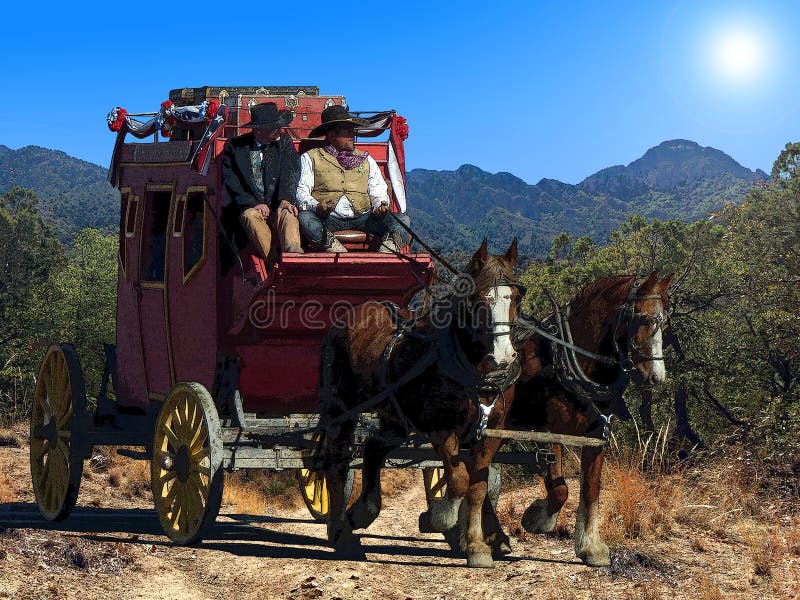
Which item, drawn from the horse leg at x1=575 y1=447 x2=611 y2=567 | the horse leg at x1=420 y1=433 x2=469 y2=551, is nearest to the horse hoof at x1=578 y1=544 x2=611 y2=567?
the horse leg at x1=575 y1=447 x2=611 y2=567

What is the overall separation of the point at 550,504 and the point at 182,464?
122 inches

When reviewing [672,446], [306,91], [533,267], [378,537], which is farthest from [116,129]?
[533,267]

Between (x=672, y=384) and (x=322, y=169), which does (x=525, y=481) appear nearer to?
(x=672, y=384)

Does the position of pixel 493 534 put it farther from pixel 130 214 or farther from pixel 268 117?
pixel 130 214

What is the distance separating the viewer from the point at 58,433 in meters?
11.2

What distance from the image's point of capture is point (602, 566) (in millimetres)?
8727

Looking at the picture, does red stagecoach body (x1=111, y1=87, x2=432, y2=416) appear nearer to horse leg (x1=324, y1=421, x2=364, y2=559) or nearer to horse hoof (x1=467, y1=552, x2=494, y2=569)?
horse leg (x1=324, y1=421, x2=364, y2=559)

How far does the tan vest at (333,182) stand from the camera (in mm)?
9922

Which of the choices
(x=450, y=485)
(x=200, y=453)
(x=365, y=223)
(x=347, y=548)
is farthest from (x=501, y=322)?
(x=347, y=548)

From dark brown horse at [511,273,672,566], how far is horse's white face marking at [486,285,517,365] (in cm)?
70

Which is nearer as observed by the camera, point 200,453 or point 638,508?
point 200,453

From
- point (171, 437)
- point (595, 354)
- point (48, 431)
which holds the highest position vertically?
point (595, 354)

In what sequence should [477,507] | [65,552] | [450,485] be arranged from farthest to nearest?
[65,552], [477,507], [450,485]

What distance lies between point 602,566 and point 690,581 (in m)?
0.68
